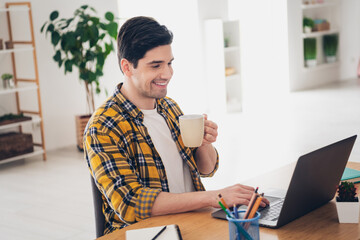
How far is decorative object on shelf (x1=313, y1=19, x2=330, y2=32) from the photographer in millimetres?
9040

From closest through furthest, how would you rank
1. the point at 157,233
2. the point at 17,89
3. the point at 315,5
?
1. the point at 157,233
2. the point at 17,89
3. the point at 315,5

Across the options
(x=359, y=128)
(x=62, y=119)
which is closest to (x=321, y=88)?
(x=359, y=128)

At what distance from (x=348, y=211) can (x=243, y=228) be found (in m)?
0.36

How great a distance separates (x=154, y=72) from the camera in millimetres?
1745

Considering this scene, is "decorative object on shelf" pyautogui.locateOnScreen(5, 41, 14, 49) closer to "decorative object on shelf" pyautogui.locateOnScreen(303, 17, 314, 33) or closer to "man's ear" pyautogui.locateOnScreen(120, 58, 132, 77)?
"man's ear" pyautogui.locateOnScreen(120, 58, 132, 77)

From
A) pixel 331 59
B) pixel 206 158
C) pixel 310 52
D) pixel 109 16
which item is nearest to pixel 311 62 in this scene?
pixel 310 52

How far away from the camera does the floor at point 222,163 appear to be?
12.2 ft

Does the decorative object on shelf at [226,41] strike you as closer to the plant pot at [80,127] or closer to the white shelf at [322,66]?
the white shelf at [322,66]

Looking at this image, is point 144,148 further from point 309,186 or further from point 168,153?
point 309,186

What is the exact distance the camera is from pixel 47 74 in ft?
19.4

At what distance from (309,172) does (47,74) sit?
4.89 meters

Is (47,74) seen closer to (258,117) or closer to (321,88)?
(258,117)

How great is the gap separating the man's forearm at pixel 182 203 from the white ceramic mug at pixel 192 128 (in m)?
0.17

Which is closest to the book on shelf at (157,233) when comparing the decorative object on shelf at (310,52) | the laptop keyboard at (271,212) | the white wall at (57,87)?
the laptop keyboard at (271,212)
